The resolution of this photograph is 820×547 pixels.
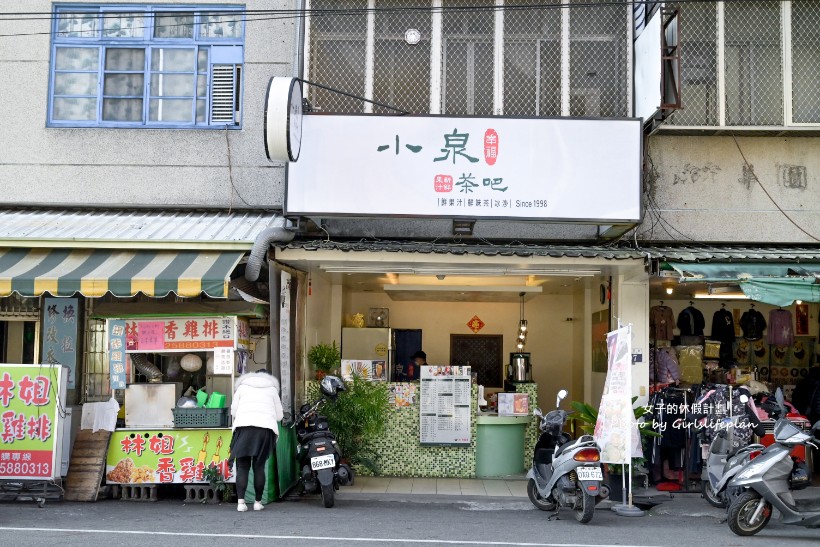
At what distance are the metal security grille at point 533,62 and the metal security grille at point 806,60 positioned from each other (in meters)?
3.39

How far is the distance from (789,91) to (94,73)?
31.5 feet

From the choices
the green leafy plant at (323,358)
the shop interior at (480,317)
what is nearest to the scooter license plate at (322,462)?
the green leafy plant at (323,358)

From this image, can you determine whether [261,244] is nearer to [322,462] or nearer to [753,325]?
[322,462]

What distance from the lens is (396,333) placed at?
1928 centimetres

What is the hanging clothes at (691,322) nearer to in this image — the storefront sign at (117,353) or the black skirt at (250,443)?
the black skirt at (250,443)

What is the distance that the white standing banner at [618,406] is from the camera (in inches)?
414

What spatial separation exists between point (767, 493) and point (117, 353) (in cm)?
771

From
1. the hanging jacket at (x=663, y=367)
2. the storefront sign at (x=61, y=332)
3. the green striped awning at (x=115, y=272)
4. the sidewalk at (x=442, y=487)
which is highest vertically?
the green striped awning at (x=115, y=272)

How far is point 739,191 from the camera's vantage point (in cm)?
1273

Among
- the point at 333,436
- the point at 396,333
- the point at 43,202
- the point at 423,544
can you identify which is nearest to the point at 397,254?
the point at 333,436

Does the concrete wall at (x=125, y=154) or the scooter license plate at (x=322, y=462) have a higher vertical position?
the concrete wall at (x=125, y=154)

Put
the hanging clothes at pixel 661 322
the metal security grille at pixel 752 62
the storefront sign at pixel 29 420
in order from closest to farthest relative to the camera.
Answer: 1. the storefront sign at pixel 29 420
2. the metal security grille at pixel 752 62
3. the hanging clothes at pixel 661 322

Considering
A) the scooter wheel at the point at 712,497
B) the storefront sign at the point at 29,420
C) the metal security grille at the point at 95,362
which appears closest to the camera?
the scooter wheel at the point at 712,497

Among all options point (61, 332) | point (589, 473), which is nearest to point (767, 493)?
point (589, 473)
